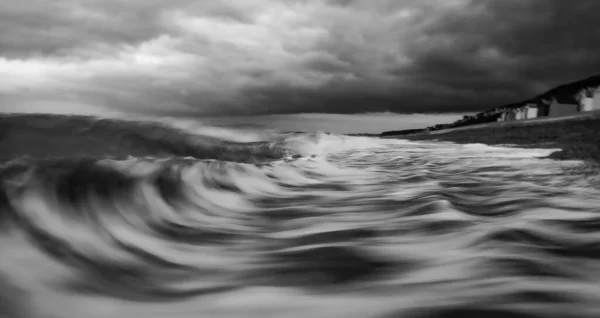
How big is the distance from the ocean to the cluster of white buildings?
77.5 ft

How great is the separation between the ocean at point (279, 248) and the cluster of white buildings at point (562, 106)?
77.5 feet

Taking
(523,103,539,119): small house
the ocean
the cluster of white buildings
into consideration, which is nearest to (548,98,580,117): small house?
the cluster of white buildings

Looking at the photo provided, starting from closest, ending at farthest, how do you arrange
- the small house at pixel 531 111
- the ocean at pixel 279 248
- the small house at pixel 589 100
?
the ocean at pixel 279 248
the small house at pixel 589 100
the small house at pixel 531 111

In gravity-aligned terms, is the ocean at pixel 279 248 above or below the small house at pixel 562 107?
below

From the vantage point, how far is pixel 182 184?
11.9 feet

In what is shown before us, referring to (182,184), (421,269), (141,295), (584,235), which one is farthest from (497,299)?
(182,184)

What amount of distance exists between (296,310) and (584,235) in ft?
4.99

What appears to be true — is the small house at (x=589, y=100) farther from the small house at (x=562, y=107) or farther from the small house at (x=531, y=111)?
the small house at (x=531, y=111)

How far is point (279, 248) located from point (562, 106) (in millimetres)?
30039

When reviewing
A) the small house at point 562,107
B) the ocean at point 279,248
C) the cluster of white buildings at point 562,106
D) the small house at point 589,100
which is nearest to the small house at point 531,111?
the cluster of white buildings at point 562,106

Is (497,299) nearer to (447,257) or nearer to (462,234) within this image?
(447,257)

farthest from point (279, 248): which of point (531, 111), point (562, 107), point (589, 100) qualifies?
point (531, 111)

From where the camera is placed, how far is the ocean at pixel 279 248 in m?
1.24

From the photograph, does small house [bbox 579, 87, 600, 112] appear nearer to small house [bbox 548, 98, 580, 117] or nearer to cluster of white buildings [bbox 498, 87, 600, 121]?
cluster of white buildings [bbox 498, 87, 600, 121]
